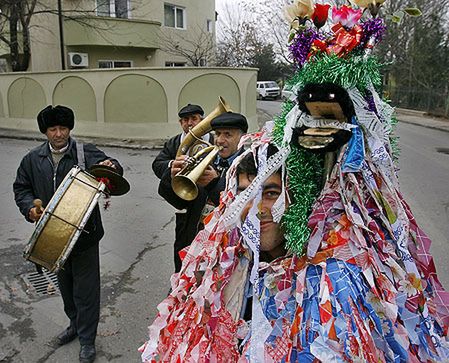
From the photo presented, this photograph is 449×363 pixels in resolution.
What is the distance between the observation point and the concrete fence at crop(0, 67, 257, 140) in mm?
14039

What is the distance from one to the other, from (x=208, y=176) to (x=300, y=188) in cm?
158

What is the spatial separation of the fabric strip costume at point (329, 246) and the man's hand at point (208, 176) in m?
1.35

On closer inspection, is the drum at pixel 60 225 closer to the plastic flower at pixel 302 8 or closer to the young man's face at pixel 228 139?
the young man's face at pixel 228 139

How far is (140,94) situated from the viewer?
1412 cm

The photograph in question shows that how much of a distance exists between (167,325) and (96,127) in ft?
45.1

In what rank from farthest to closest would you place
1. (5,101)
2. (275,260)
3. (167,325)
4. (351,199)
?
(5,101) < (167,325) < (275,260) < (351,199)

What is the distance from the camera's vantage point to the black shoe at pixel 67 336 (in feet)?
11.7

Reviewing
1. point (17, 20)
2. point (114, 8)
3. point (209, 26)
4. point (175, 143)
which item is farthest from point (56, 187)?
point (209, 26)

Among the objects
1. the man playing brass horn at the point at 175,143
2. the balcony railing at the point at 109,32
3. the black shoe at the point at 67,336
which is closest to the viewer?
the black shoe at the point at 67,336

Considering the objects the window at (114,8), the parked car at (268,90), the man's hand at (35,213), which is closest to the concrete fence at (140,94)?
the window at (114,8)

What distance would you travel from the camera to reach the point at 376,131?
1.56 meters

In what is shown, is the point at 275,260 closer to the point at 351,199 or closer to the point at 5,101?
the point at 351,199

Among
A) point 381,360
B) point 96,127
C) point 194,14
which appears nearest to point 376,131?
point 381,360

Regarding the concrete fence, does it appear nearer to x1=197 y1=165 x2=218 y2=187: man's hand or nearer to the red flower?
x1=197 y1=165 x2=218 y2=187: man's hand
